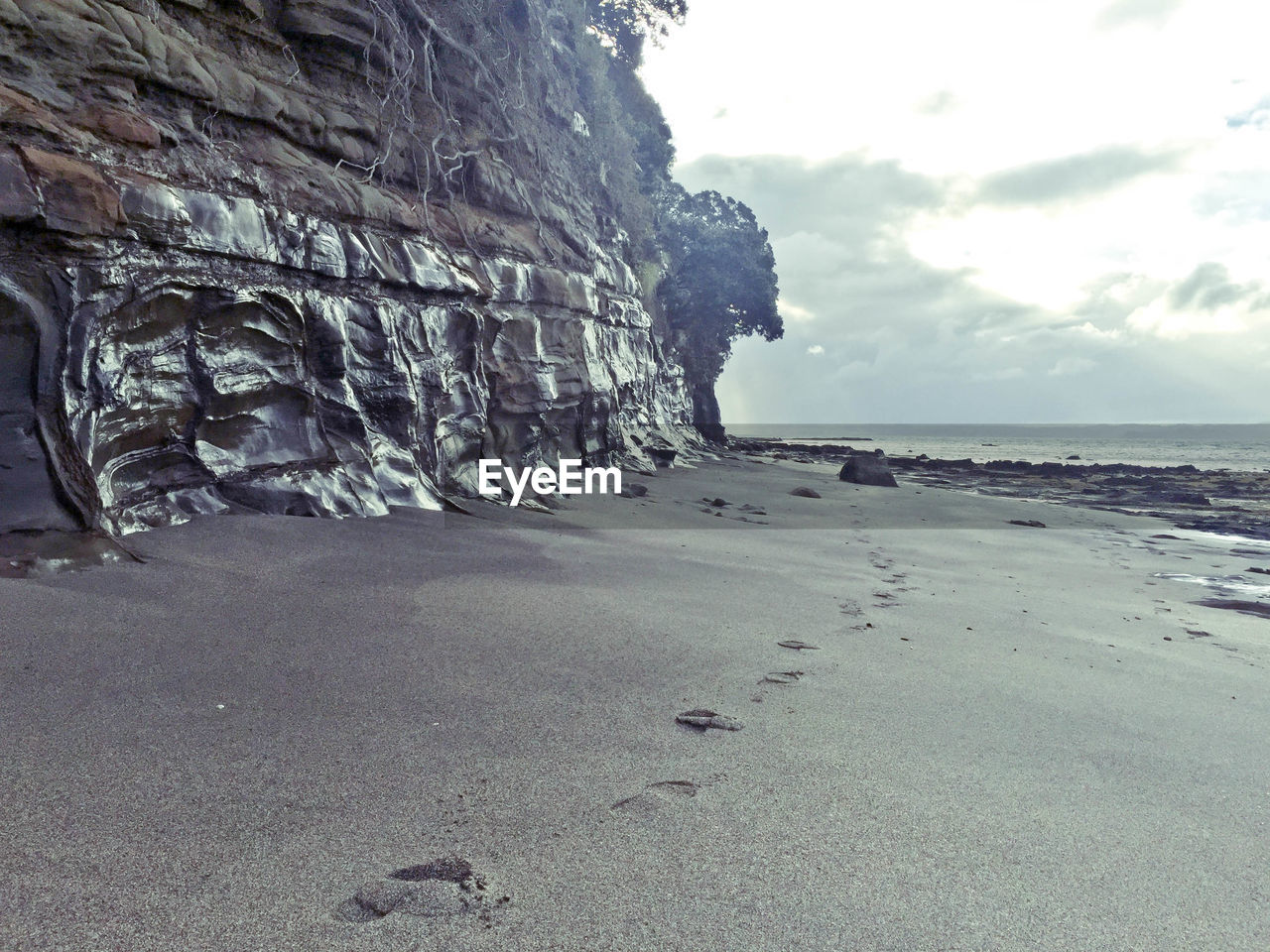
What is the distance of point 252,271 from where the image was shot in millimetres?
5504

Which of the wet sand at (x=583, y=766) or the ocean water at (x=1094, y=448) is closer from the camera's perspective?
the wet sand at (x=583, y=766)

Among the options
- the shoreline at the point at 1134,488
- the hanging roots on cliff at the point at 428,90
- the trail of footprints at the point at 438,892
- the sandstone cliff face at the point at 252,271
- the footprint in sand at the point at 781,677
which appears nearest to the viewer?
the trail of footprints at the point at 438,892

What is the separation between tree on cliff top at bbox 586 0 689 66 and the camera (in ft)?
68.0

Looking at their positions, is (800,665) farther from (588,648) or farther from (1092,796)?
(1092,796)

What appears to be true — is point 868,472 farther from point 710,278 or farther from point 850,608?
point 710,278

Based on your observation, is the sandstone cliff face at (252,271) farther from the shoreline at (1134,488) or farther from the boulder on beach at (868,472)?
the shoreline at (1134,488)

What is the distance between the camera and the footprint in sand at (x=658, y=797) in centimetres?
208

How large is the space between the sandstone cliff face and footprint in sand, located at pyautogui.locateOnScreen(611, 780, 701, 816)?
3.25m

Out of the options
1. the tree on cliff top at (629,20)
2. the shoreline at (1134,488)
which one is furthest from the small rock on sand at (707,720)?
the tree on cliff top at (629,20)

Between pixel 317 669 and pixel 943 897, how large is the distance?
2.11m

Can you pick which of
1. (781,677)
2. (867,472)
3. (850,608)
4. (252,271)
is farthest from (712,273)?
(781,677)

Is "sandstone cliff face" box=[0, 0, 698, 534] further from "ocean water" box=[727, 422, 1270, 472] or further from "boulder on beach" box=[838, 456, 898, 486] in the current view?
"ocean water" box=[727, 422, 1270, 472]

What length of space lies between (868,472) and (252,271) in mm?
13498

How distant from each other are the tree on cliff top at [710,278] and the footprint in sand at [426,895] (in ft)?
82.8
